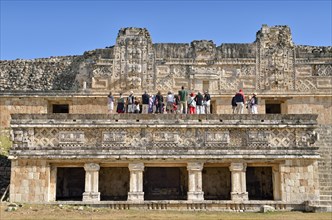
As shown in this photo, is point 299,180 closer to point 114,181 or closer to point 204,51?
point 114,181

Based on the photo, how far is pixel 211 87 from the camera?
880 inches

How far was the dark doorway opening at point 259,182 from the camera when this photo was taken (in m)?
19.5

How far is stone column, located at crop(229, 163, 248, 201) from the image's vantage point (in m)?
16.1

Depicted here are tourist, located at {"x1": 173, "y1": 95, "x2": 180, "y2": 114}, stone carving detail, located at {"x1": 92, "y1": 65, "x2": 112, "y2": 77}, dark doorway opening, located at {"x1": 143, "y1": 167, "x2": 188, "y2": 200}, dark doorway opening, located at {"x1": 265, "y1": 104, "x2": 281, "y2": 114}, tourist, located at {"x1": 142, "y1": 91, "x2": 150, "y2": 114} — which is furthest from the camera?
dark doorway opening, located at {"x1": 265, "y1": 104, "x2": 281, "y2": 114}

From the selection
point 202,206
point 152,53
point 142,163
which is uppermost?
point 152,53

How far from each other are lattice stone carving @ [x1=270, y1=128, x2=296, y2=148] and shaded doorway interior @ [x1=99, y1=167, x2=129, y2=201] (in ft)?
20.9

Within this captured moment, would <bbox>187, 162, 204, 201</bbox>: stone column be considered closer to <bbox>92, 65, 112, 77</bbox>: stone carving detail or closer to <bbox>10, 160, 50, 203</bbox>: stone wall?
<bbox>10, 160, 50, 203</bbox>: stone wall

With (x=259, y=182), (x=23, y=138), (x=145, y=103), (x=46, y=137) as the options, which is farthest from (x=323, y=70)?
(x=23, y=138)

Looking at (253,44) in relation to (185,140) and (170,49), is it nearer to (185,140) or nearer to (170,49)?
(170,49)

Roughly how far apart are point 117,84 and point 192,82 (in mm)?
3671

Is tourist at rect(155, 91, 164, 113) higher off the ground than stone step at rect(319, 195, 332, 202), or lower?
higher

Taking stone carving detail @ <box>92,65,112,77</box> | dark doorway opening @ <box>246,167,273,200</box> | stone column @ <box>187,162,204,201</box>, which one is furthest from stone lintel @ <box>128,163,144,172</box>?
stone carving detail @ <box>92,65,112,77</box>

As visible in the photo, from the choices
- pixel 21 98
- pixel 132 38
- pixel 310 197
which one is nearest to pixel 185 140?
pixel 310 197

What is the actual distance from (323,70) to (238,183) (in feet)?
30.4
